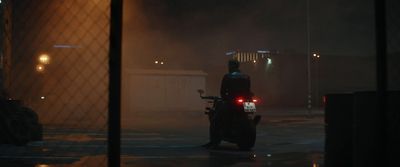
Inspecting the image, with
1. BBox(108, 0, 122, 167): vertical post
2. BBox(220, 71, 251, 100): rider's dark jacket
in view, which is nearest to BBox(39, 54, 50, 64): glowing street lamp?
BBox(220, 71, 251, 100): rider's dark jacket

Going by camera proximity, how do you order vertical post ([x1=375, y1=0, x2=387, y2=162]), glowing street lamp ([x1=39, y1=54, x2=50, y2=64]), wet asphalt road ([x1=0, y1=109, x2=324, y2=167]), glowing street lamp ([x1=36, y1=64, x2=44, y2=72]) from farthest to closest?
glowing street lamp ([x1=36, y1=64, x2=44, y2=72])
glowing street lamp ([x1=39, y1=54, x2=50, y2=64])
wet asphalt road ([x1=0, y1=109, x2=324, y2=167])
vertical post ([x1=375, y1=0, x2=387, y2=162])

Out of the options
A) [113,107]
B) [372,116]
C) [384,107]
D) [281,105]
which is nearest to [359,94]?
[372,116]

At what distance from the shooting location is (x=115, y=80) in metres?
3.93

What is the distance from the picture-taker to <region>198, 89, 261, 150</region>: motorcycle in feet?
35.4

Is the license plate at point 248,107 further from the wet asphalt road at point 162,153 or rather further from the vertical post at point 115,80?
the vertical post at point 115,80

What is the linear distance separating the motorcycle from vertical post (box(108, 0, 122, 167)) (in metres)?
6.93

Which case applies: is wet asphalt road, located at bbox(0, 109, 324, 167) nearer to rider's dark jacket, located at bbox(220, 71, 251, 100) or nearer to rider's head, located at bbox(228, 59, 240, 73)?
rider's dark jacket, located at bbox(220, 71, 251, 100)

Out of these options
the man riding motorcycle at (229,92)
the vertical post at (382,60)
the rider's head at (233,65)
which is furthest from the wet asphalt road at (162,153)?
the vertical post at (382,60)

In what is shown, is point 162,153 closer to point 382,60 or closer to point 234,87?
point 234,87

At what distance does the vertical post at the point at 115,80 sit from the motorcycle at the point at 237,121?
6933 mm

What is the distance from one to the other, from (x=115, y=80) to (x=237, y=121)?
7089mm

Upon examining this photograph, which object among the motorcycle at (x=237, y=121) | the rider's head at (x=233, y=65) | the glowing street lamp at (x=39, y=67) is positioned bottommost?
the motorcycle at (x=237, y=121)

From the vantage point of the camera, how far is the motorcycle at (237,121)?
1080cm

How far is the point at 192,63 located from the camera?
141 feet
